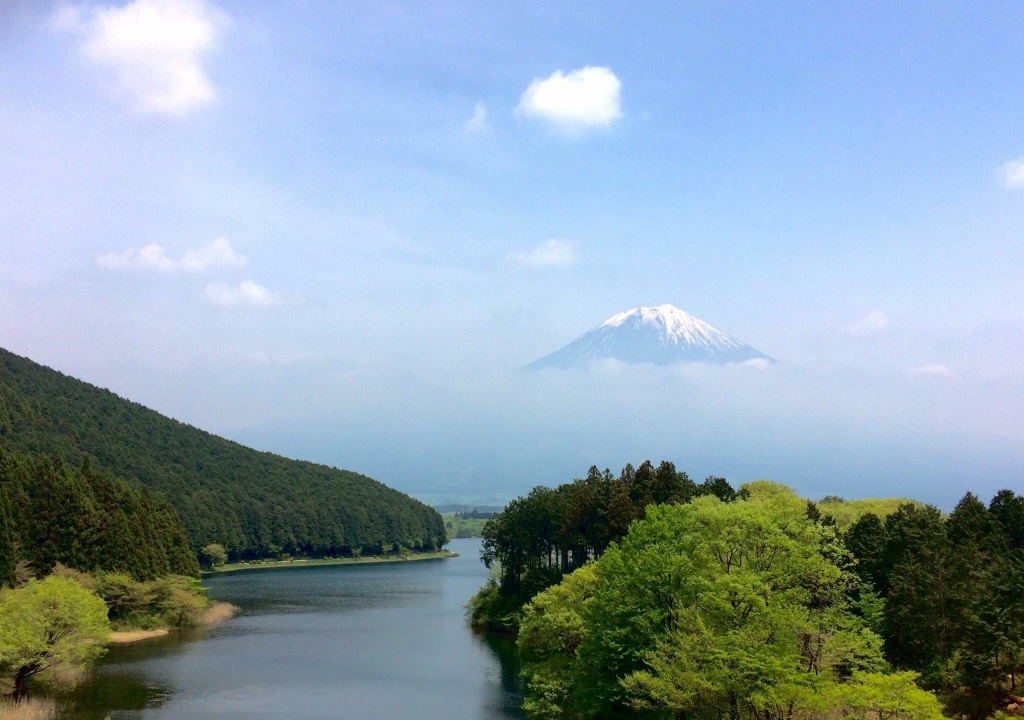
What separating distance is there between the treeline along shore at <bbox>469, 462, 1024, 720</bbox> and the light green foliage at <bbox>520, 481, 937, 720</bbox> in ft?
0.20

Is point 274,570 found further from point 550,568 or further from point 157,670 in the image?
point 157,670

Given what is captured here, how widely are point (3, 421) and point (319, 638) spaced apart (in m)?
70.2

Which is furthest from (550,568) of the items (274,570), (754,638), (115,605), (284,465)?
(284,465)

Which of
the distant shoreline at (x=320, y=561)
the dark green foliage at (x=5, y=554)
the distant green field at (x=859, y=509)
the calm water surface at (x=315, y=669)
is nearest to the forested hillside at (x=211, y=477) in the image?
the distant shoreline at (x=320, y=561)

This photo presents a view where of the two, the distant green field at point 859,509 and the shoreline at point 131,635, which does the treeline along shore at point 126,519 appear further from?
the distant green field at point 859,509

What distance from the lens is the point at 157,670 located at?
50594mm

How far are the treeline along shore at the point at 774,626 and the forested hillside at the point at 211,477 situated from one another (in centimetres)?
9502

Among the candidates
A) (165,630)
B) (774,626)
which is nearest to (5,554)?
(165,630)

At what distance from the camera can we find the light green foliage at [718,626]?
1064 inches

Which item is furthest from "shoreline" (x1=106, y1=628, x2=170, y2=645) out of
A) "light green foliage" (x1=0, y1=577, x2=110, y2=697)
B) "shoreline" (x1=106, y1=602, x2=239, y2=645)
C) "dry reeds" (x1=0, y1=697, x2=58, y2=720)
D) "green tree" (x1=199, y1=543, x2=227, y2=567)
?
"green tree" (x1=199, y1=543, x2=227, y2=567)

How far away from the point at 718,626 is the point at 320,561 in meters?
135

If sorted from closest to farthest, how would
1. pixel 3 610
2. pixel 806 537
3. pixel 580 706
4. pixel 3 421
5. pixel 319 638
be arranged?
pixel 806 537
pixel 580 706
pixel 3 610
pixel 319 638
pixel 3 421

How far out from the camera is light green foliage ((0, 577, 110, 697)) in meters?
41.9

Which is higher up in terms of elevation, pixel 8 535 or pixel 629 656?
pixel 8 535
